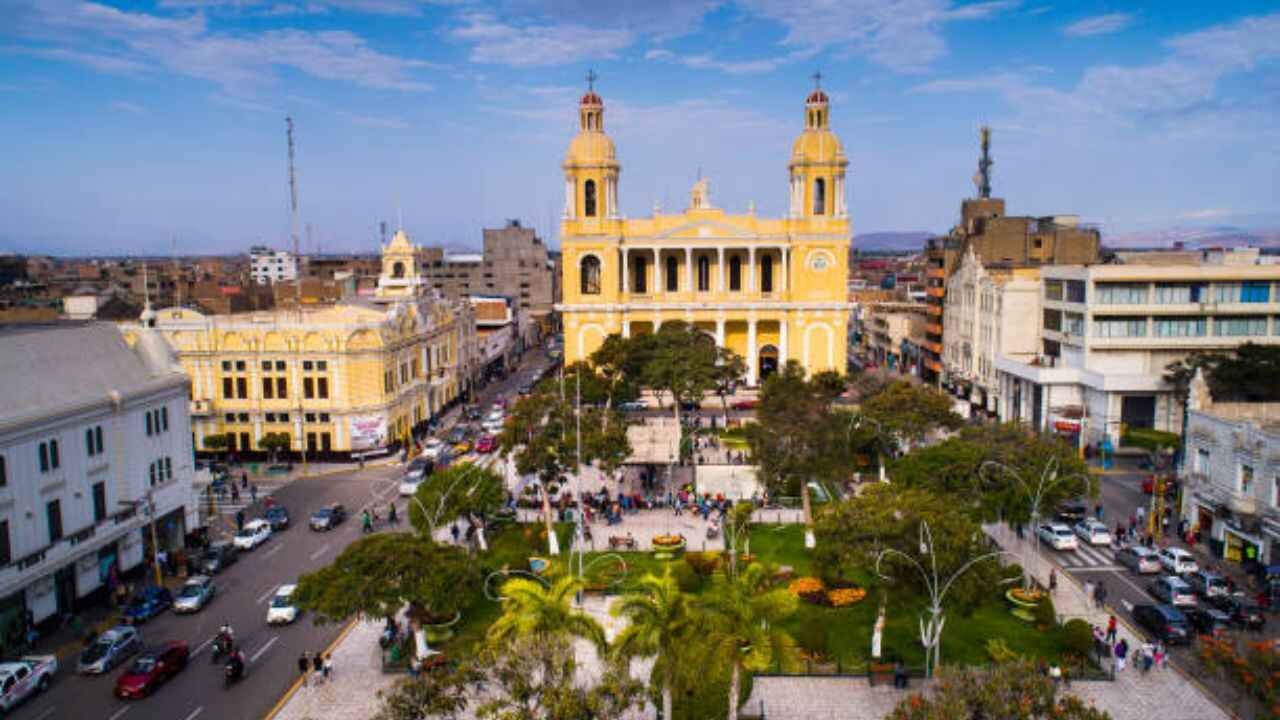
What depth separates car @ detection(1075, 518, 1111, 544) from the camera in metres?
41.2

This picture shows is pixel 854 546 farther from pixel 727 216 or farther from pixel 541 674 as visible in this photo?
pixel 727 216

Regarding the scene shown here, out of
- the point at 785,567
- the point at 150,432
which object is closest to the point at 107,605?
the point at 150,432

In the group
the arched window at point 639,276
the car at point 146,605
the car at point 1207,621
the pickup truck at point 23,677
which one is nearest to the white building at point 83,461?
the car at point 146,605

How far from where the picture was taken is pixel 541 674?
20438mm

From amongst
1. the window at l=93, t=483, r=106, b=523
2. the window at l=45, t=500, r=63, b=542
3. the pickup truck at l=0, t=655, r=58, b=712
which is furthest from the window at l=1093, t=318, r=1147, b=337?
the pickup truck at l=0, t=655, r=58, b=712

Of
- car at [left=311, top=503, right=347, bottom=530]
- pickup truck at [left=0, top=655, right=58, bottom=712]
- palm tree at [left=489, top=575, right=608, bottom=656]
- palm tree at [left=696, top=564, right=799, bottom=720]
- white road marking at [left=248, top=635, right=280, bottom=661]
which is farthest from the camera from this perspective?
car at [left=311, top=503, right=347, bottom=530]

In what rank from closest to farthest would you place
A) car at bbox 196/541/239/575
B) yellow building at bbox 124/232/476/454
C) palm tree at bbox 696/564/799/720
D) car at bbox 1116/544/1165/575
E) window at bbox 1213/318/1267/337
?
palm tree at bbox 696/564/799/720 < car at bbox 1116/544/1165/575 < car at bbox 196/541/239/575 < yellow building at bbox 124/232/476/454 < window at bbox 1213/318/1267/337

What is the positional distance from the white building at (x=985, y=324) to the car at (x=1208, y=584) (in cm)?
3405

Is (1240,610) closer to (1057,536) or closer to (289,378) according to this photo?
(1057,536)

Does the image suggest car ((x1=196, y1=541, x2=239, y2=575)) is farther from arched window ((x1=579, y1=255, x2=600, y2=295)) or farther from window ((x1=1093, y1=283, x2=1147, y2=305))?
window ((x1=1093, y1=283, x2=1147, y2=305))

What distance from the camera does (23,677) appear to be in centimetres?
2780

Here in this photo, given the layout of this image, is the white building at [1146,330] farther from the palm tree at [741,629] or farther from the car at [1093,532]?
the palm tree at [741,629]

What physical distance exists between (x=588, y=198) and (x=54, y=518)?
54108mm

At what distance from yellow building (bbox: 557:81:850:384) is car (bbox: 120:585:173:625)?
158 ft
